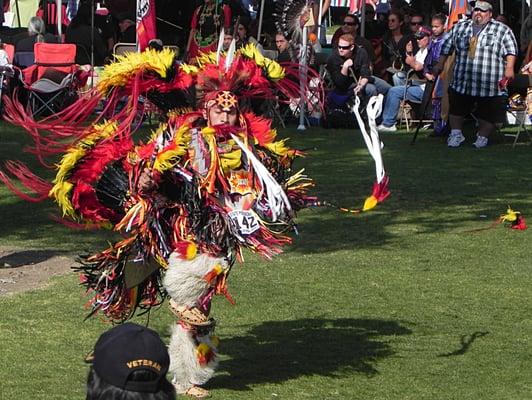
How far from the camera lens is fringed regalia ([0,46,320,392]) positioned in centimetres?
602

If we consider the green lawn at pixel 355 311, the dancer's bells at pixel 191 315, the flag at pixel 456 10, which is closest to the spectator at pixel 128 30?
the flag at pixel 456 10

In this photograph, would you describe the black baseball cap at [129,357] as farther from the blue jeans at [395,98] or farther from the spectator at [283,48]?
the spectator at [283,48]

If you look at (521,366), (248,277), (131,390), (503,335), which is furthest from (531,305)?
(131,390)

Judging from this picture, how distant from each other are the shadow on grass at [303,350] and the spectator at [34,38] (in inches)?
503

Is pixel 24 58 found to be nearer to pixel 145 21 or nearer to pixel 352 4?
pixel 145 21

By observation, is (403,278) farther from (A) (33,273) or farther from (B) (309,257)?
(A) (33,273)

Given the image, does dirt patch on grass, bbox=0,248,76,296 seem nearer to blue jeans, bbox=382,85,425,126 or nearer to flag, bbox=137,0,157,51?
flag, bbox=137,0,157,51

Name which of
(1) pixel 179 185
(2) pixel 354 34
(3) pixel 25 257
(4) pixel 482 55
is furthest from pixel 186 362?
(2) pixel 354 34

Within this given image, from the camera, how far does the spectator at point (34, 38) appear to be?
64.2ft

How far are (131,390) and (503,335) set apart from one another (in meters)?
5.04

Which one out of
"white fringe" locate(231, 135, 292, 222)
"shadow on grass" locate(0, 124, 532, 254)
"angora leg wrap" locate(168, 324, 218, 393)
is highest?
"white fringe" locate(231, 135, 292, 222)

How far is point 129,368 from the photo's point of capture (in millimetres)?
2891

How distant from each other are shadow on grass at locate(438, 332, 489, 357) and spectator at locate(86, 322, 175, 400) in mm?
4416

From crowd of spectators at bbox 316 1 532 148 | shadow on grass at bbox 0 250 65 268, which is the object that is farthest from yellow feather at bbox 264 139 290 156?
crowd of spectators at bbox 316 1 532 148
